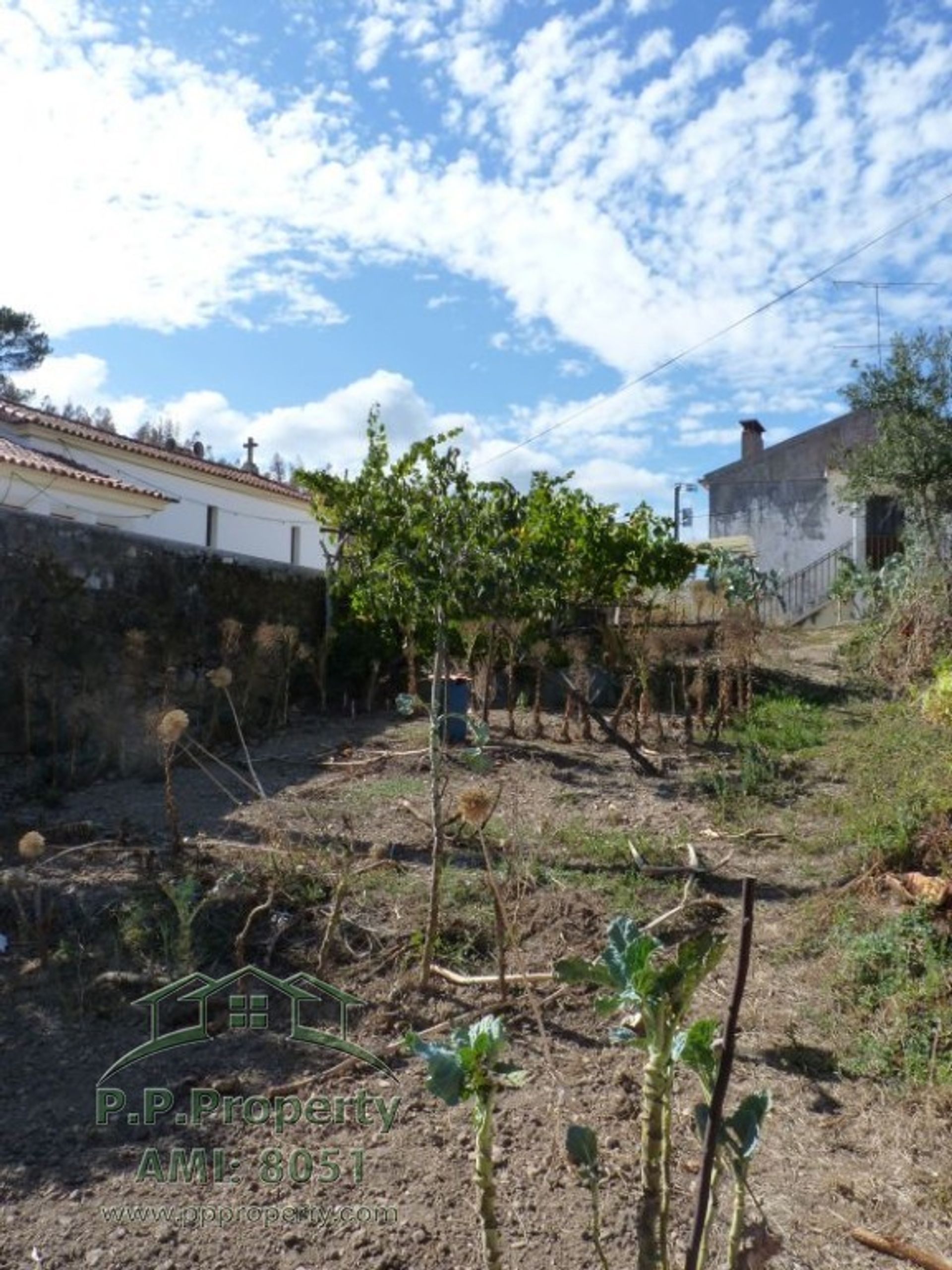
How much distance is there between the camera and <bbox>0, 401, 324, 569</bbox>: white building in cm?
1235

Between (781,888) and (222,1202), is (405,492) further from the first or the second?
(222,1202)

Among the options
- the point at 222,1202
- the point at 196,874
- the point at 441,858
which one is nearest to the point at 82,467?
the point at 196,874

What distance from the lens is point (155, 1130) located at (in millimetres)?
2969

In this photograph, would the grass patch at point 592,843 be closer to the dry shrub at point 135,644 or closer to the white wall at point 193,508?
the dry shrub at point 135,644

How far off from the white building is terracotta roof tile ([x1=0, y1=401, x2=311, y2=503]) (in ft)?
0.07

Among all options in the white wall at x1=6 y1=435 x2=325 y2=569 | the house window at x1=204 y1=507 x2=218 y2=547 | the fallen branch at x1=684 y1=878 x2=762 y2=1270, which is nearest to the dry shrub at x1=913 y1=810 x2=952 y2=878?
the fallen branch at x1=684 y1=878 x2=762 y2=1270

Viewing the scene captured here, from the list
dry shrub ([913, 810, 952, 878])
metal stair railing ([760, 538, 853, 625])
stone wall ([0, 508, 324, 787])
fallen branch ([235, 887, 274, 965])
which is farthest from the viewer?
metal stair railing ([760, 538, 853, 625])

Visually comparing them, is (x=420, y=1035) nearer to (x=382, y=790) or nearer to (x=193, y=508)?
(x=382, y=790)

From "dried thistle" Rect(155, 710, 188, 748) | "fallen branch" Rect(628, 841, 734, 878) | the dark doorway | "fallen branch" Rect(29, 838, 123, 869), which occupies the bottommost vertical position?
"fallen branch" Rect(29, 838, 123, 869)

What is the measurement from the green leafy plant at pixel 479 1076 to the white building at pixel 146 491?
6.63 m

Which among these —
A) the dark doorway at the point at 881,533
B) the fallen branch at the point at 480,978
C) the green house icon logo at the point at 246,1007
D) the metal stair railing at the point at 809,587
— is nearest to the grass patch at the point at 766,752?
the fallen branch at the point at 480,978

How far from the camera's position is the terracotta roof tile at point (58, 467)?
39.1 ft

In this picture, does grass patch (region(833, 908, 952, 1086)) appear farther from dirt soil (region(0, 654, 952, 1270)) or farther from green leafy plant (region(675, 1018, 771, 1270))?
green leafy plant (region(675, 1018, 771, 1270))

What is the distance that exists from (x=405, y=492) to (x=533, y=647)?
10.4ft
